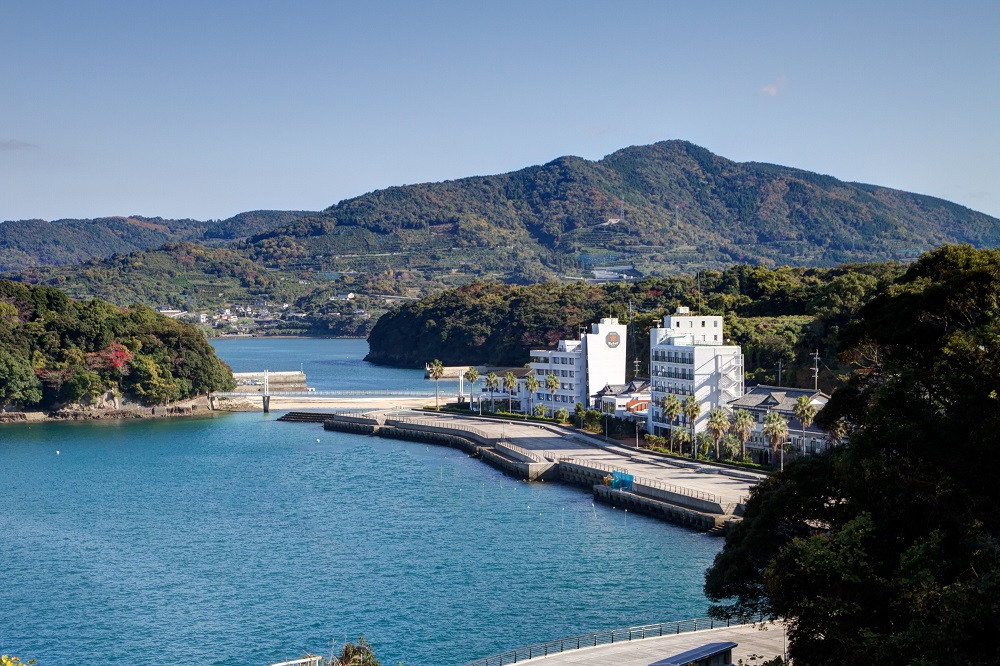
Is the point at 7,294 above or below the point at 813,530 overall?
above

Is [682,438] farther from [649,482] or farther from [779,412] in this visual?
[649,482]

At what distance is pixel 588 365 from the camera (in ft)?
253

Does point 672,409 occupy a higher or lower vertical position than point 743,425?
higher

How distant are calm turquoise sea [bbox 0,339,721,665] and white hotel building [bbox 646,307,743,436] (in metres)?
10.3

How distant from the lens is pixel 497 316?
15262cm

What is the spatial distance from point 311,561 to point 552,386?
40151mm

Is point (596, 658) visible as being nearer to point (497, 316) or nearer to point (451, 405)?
point (451, 405)

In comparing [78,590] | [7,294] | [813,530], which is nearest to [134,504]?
[78,590]

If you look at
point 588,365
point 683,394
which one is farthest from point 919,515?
point 588,365

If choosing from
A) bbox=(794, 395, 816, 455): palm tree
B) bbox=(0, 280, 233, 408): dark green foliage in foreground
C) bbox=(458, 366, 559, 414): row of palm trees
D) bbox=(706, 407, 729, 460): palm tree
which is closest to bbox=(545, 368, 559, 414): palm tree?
bbox=(458, 366, 559, 414): row of palm trees

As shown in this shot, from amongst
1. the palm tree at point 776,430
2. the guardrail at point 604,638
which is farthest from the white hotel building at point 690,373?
the guardrail at point 604,638

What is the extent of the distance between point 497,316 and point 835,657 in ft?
437

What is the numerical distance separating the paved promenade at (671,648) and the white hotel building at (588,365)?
160 feet

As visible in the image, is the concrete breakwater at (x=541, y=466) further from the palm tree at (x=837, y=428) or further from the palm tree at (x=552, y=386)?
the palm tree at (x=837, y=428)
